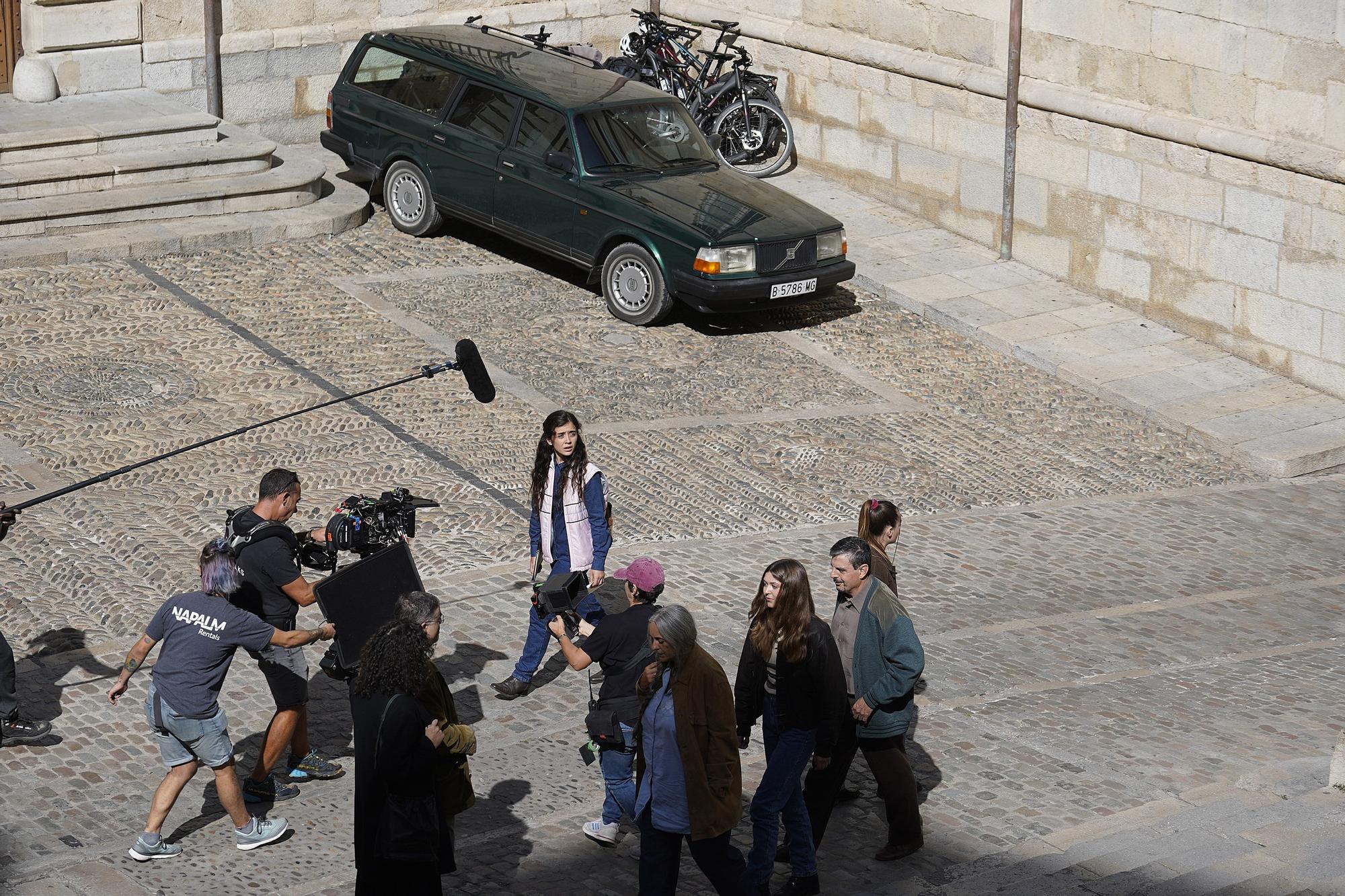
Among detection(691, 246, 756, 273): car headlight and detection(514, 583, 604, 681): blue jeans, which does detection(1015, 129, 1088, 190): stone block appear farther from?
detection(514, 583, 604, 681): blue jeans

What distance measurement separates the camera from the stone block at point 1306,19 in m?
15.5

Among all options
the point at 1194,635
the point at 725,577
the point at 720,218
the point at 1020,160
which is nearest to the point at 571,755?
the point at 725,577

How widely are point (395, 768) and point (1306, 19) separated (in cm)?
1204

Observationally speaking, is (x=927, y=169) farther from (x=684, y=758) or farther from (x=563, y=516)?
(x=684, y=758)

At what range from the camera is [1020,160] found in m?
18.5

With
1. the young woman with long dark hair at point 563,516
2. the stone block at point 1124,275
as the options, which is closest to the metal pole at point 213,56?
the stone block at point 1124,275

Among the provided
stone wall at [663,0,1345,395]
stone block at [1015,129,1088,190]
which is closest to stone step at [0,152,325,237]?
stone wall at [663,0,1345,395]

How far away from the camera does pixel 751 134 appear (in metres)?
20.4

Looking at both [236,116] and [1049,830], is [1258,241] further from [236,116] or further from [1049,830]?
[236,116]

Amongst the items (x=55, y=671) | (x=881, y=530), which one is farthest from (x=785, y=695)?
(x=55, y=671)

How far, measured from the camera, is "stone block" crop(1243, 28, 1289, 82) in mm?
15977

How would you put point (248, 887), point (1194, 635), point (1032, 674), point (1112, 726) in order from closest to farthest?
point (248, 887), point (1112, 726), point (1032, 674), point (1194, 635)

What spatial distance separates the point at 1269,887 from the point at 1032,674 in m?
3.27

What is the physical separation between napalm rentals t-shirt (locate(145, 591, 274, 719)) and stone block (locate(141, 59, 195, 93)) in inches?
516
